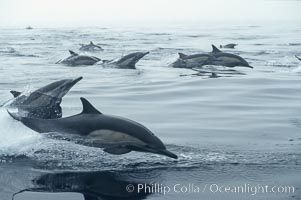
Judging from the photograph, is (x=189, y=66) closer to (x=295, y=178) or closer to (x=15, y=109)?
(x=15, y=109)

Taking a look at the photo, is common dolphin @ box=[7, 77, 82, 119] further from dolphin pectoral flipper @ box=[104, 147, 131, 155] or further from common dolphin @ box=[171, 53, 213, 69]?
common dolphin @ box=[171, 53, 213, 69]

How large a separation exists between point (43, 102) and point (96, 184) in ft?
9.82

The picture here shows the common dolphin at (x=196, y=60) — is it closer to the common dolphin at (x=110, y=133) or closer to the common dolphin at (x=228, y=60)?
the common dolphin at (x=228, y=60)

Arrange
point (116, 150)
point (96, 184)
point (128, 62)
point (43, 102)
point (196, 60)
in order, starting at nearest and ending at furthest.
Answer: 1. point (96, 184)
2. point (116, 150)
3. point (43, 102)
4. point (196, 60)
5. point (128, 62)

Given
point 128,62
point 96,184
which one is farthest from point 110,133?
point 128,62

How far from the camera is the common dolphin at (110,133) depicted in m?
6.92

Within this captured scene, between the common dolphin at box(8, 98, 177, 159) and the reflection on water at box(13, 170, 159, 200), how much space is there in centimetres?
36

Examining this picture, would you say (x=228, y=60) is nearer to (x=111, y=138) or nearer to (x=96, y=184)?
(x=111, y=138)

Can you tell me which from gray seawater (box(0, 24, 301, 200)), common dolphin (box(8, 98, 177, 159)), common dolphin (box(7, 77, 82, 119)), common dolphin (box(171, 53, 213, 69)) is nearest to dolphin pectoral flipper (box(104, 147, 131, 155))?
common dolphin (box(8, 98, 177, 159))

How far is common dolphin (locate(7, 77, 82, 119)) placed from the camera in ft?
28.6

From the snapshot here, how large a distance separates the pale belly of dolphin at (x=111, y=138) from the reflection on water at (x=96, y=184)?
16.5 inches

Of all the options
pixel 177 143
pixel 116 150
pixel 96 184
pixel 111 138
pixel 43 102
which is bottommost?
pixel 96 184

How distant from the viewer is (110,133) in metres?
6.96

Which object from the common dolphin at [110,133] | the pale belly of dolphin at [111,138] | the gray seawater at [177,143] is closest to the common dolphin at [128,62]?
the gray seawater at [177,143]
